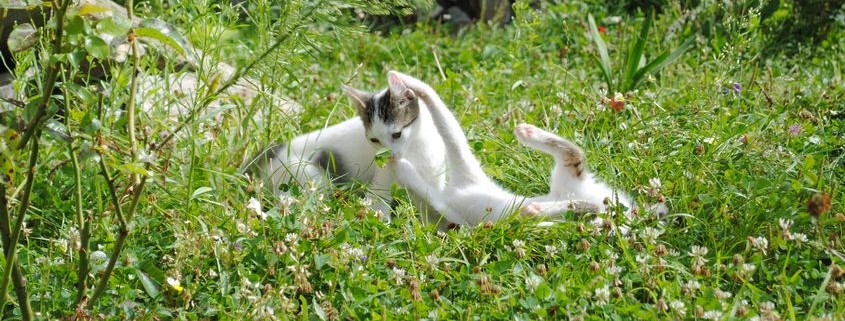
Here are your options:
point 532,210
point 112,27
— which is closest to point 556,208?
point 532,210

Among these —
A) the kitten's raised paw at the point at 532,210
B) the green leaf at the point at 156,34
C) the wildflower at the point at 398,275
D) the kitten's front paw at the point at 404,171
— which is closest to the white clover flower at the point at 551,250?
the kitten's raised paw at the point at 532,210

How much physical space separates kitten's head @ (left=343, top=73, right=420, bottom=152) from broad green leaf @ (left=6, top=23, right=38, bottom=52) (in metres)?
1.72

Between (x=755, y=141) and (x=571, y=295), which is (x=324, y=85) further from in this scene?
(x=571, y=295)

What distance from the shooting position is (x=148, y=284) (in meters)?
2.56

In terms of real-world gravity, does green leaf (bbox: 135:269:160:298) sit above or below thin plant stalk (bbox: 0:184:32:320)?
below

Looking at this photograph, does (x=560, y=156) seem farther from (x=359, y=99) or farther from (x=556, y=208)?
(x=359, y=99)

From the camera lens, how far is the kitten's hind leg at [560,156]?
3443 millimetres

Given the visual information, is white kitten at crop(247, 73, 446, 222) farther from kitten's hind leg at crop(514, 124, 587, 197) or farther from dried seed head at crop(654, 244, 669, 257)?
dried seed head at crop(654, 244, 669, 257)

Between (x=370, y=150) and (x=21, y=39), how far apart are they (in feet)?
6.34

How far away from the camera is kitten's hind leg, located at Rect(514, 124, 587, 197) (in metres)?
3.44

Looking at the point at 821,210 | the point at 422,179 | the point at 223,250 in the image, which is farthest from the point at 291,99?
the point at 821,210

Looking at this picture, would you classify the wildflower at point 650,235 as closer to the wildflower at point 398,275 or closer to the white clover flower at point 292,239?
the wildflower at point 398,275

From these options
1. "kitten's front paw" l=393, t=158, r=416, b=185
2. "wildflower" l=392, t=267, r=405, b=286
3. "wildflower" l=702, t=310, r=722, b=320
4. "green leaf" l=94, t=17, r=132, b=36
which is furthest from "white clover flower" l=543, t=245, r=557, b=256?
"green leaf" l=94, t=17, r=132, b=36

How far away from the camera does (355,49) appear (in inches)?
237
